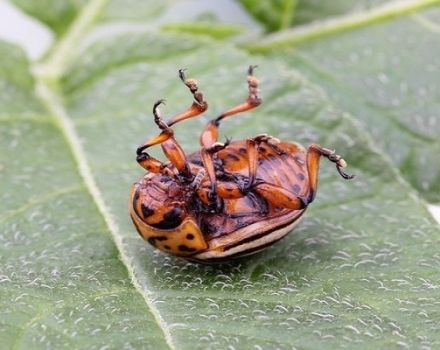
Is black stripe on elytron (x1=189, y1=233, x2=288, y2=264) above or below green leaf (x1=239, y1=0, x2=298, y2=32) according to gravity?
below

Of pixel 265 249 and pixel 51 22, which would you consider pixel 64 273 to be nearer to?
pixel 265 249

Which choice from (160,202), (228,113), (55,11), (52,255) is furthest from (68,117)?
(160,202)

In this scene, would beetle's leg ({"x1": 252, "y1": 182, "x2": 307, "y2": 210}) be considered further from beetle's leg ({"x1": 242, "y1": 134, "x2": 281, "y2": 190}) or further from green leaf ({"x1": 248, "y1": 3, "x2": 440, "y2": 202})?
green leaf ({"x1": 248, "y1": 3, "x2": 440, "y2": 202})

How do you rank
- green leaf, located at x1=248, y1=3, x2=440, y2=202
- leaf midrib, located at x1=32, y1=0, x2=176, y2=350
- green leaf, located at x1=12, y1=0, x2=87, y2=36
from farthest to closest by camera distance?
green leaf, located at x1=12, y1=0, x2=87, y2=36
green leaf, located at x1=248, y1=3, x2=440, y2=202
leaf midrib, located at x1=32, y1=0, x2=176, y2=350

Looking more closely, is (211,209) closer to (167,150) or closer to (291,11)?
(167,150)

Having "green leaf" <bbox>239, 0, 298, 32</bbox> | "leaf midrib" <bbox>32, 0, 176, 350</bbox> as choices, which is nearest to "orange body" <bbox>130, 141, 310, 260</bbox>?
"leaf midrib" <bbox>32, 0, 176, 350</bbox>

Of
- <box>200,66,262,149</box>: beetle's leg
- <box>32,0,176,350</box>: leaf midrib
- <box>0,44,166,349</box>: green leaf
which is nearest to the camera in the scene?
<box>0,44,166,349</box>: green leaf

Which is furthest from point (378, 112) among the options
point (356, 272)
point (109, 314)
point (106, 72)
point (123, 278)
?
point (109, 314)

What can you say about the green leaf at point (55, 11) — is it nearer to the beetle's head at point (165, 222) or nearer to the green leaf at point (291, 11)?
the green leaf at point (291, 11)
